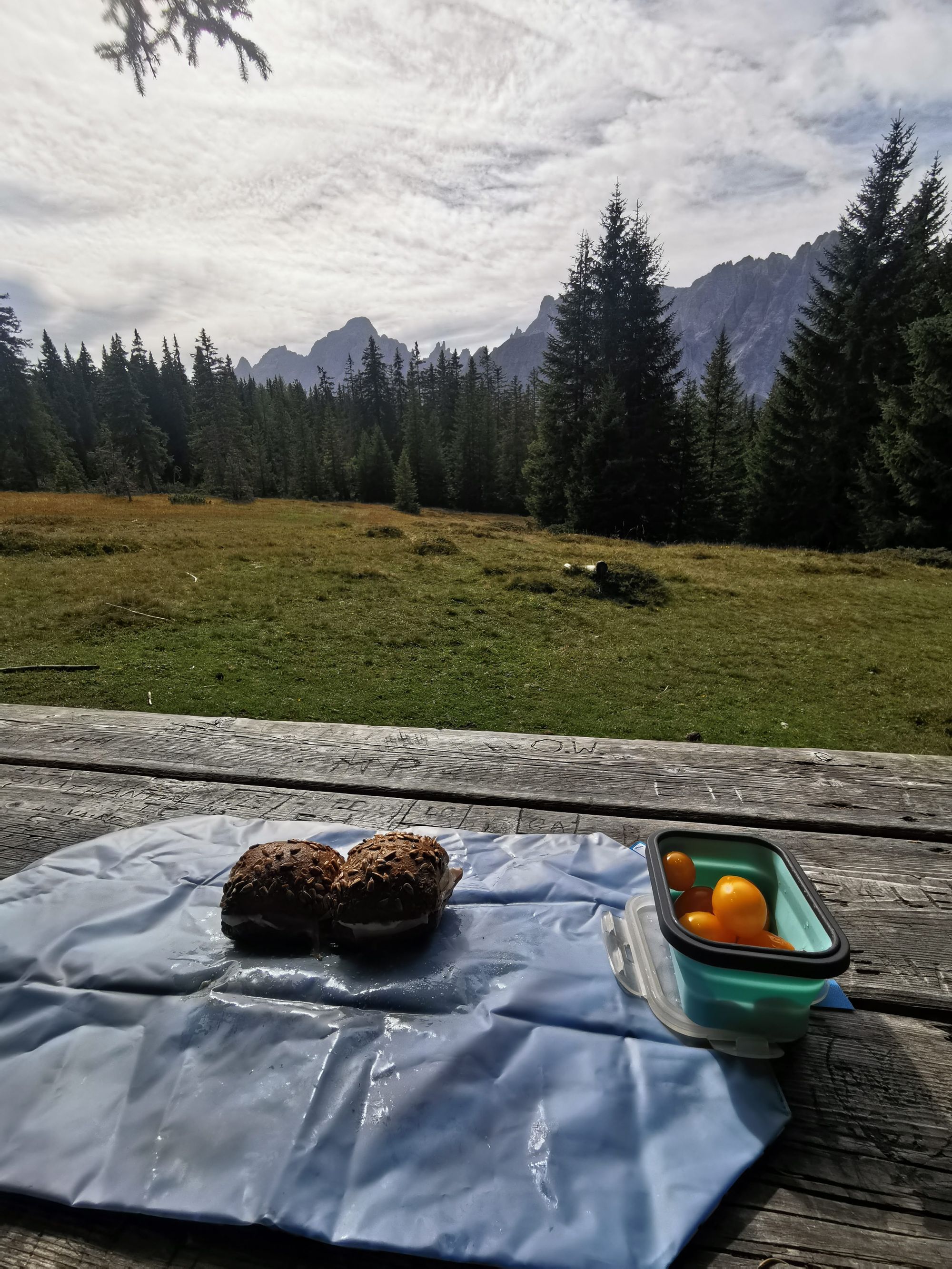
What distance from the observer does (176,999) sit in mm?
1413

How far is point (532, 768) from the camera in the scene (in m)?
2.52

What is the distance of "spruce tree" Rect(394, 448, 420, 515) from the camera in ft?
161

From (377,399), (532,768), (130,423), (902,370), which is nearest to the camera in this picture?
(532,768)

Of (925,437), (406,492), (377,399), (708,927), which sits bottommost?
(708,927)

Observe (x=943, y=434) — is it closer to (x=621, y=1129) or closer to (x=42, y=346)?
(x=621, y=1129)

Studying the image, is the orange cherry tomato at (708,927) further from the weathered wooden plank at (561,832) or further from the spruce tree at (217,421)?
the spruce tree at (217,421)

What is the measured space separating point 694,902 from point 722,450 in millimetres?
42763

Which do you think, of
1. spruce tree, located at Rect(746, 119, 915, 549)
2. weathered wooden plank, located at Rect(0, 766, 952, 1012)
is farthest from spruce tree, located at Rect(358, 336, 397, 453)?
weathered wooden plank, located at Rect(0, 766, 952, 1012)

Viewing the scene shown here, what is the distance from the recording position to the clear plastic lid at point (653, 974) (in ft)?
4.13

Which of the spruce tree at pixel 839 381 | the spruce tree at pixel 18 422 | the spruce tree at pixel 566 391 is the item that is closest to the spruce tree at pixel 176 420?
the spruce tree at pixel 18 422

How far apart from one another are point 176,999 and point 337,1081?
18.1 inches

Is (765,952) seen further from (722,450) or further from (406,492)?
(406,492)

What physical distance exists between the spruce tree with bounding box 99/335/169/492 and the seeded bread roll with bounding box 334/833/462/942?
58416mm

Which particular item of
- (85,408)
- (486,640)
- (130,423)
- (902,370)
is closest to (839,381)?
(902,370)
